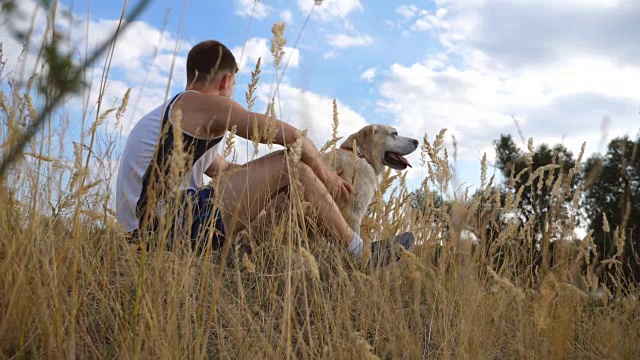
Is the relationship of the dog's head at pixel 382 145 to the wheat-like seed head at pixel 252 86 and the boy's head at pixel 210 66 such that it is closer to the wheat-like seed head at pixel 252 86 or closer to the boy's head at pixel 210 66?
the boy's head at pixel 210 66

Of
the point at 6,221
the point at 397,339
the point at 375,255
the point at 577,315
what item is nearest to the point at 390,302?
the point at 397,339

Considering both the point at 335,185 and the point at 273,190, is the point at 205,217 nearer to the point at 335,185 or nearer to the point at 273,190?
the point at 273,190

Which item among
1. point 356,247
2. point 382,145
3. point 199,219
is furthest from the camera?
point 382,145

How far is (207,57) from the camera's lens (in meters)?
3.25

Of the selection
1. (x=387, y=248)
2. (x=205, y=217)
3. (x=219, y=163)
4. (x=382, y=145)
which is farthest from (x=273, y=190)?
(x=382, y=145)

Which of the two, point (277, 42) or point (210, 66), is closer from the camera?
point (277, 42)

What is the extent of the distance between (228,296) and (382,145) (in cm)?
306

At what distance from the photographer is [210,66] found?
3.27 m

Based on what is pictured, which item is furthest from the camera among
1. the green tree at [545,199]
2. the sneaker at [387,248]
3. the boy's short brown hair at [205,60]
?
the boy's short brown hair at [205,60]

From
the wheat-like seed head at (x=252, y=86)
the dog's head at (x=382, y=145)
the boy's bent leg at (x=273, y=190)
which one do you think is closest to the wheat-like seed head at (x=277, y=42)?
the wheat-like seed head at (x=252, y=86)

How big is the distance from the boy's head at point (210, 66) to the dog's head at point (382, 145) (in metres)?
1.99

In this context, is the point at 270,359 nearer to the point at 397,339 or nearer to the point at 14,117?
the point at 397,339

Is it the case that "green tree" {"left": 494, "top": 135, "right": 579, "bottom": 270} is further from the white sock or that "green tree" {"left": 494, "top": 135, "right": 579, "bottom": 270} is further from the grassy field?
the white sock

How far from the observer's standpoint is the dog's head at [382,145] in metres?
5.25
